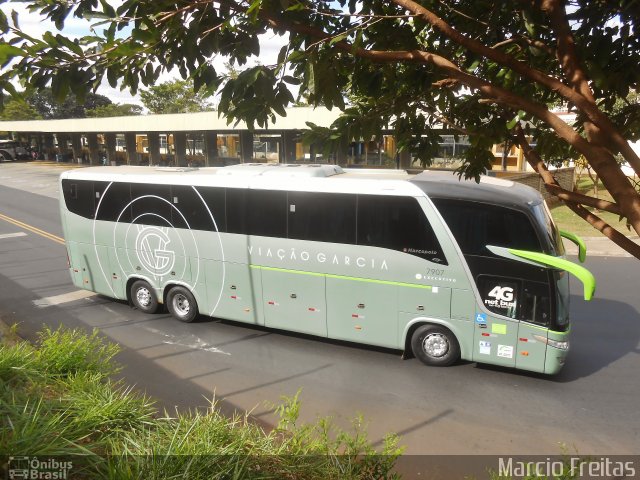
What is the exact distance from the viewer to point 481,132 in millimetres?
4465

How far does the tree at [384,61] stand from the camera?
3391mm

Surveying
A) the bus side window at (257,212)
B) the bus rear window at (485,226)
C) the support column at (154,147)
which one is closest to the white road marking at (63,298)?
the bus side window at (257,212)

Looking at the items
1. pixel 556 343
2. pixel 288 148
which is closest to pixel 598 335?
pixel 556 343

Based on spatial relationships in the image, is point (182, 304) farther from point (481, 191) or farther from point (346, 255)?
point (481, 191)

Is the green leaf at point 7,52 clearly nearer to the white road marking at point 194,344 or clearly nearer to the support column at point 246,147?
the white road marking at point 194,344

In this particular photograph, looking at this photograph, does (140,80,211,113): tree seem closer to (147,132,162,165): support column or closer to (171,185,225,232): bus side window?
(147,132,162,165): support column

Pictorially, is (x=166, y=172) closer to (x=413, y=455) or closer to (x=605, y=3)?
(x=413, y=455)

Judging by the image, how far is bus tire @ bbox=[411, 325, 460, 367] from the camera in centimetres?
841

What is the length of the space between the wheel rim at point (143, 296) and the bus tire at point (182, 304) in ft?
2.13

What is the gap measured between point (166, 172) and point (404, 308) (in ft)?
20.2

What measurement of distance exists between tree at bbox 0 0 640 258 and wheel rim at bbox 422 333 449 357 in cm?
421

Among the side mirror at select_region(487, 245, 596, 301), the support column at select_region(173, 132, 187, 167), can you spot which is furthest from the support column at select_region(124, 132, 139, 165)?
the side mirror at select_region(487, 245, 596, 301)

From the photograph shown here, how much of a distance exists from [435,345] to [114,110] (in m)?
72.2

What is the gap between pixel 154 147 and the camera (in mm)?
43938
